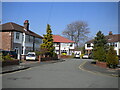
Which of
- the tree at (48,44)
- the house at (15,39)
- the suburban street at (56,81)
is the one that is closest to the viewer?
the suburban street at (56,81)

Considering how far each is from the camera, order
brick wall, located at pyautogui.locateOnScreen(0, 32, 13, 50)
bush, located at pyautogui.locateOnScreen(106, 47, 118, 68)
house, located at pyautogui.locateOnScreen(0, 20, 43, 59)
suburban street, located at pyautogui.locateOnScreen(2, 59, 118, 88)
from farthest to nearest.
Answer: house, located at pyautogui.locateOnScreen(0, 20, 43, 59), brick wall, located at pyautogui.locateOnScreen(0, 32, 13, 50), bush, located at pyautogui.locateOnScreen(106, 47, 118, 68), suburban street, located at pyautogui.locateOnScreen(2, 59, 118, 88)

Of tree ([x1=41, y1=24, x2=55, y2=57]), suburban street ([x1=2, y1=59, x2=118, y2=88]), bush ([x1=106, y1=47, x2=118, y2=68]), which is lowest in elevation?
suburban street ([x1=2, y1=59, x2=118, y2=88])

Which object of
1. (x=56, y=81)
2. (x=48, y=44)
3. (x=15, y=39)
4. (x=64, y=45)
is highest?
(x=15, y=39)

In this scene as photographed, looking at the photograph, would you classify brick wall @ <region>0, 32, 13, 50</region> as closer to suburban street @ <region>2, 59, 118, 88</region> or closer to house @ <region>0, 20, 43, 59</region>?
house @ <region>0, 20, 43, 59</region>

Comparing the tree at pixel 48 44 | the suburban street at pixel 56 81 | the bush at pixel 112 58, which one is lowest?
the suburban street at pixel 56 81

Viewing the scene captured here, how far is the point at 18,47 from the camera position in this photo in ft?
130

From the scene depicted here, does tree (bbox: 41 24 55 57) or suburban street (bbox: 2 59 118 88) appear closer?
suburban street (bbox: 2 59 118 88)

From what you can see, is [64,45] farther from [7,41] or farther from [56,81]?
[56,81]

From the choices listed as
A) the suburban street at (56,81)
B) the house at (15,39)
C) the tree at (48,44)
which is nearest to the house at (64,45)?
the house at (15,39)

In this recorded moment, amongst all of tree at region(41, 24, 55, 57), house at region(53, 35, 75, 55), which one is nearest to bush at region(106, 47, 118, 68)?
tree at region(41, 24, 55, 57)

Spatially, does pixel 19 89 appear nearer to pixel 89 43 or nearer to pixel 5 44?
pixel 5 44

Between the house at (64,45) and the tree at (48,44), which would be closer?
the tree at (48,44)

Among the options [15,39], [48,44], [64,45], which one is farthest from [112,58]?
[64,45]

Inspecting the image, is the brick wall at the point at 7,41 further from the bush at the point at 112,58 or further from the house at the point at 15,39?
the bush at the point at 112,58
